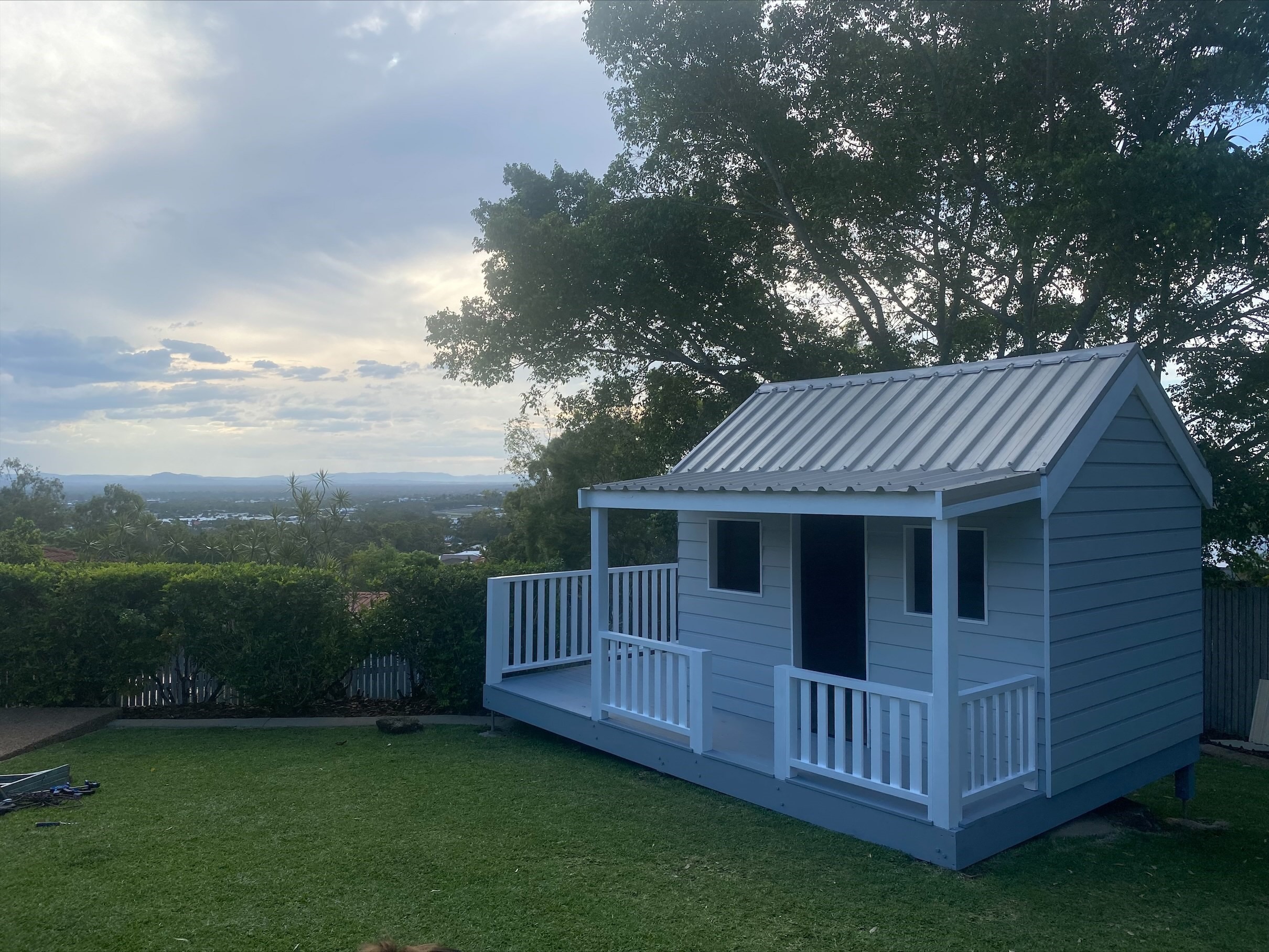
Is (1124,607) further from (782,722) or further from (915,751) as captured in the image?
(782,722)

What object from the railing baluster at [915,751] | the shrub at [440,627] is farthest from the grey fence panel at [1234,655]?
the shrub at [440,627]

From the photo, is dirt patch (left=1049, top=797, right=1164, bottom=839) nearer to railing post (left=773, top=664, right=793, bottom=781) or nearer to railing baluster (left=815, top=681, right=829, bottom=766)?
railing baluster (left=815, top=681, right=829, bottom=766)

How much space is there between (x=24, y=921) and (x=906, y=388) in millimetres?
7120

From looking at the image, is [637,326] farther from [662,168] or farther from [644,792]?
[644,792]

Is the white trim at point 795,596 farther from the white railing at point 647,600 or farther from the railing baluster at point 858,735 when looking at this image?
the white railing at point 647,600

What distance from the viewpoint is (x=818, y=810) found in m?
5.60

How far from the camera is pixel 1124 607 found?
6164 millimetres

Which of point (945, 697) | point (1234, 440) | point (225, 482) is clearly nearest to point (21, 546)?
point (945, 697)

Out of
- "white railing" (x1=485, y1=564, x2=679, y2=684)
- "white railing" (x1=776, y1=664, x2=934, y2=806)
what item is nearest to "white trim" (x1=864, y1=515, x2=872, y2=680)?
"white railing" (x1=776, y1=664, x2=934, y2=806)

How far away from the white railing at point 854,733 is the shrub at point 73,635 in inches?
267

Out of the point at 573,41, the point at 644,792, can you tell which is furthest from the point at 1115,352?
the point at 573,41

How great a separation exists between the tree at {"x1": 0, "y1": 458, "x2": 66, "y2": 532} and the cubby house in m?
38.5

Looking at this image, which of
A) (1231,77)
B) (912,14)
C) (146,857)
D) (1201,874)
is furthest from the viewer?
(912,14)

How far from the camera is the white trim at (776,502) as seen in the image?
198 inches
